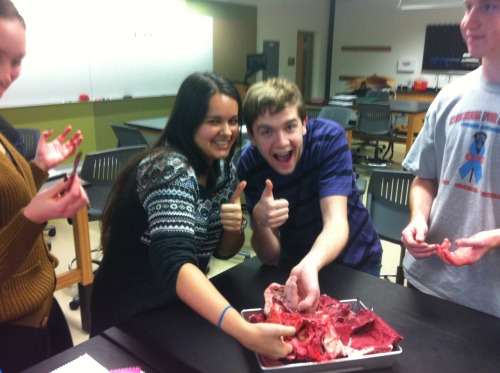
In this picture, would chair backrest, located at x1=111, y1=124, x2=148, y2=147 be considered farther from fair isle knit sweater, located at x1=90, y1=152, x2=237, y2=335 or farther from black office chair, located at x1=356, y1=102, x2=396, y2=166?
black office chair, located at x1=356, y1=102, x2=396, y2=166

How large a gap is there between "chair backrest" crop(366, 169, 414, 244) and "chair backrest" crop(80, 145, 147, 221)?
1615 millimetres

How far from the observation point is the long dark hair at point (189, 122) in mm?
1201

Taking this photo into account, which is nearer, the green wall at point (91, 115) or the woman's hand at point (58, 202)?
the woman's hand at point (58, 202)

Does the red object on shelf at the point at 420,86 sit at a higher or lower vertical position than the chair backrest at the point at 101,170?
higher

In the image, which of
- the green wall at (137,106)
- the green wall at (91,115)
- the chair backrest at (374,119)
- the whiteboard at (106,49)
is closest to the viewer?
the whiteboard at (106,49)

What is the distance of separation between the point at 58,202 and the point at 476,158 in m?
1.13

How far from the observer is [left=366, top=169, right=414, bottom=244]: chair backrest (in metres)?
2.48

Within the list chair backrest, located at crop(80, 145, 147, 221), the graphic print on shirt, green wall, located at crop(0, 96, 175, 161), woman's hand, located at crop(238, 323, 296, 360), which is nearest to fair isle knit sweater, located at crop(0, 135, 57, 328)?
woman's hand, located at crop(238, 323, 296, 360)

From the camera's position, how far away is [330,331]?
0.94 metres

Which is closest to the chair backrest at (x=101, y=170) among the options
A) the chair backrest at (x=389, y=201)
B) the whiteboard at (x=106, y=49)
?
the chair backrest at (x=389, y=201)

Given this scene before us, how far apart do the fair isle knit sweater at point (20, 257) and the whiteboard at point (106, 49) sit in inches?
144

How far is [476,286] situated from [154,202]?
38.1 inches

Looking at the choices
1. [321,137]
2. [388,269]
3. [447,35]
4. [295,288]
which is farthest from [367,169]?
[295,288]

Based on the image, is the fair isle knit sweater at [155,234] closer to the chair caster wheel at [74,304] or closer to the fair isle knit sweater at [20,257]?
the fair isle knit sweater at [20,257]
